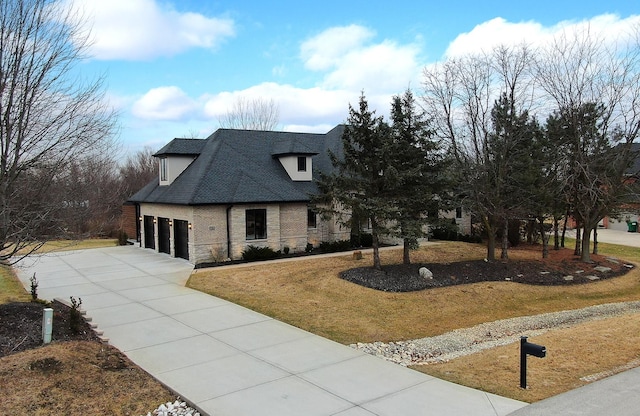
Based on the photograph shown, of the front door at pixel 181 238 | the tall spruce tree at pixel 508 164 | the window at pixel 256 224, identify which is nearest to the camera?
the tall spruce tree at pixel 508 164

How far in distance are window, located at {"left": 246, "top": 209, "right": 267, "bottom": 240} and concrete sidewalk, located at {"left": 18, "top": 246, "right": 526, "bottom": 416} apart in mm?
7197

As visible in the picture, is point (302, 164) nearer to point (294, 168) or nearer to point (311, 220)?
point (294, 168)

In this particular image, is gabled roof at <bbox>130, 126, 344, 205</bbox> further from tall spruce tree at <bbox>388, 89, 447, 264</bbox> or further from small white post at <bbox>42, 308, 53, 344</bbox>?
small white post at <bbox>42, 308, 53, 344</bbox>

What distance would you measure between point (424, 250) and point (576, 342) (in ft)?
46.2

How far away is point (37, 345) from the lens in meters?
8.77

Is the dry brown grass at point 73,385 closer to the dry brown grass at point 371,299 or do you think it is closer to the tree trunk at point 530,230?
the dry brown grass at point 371,299

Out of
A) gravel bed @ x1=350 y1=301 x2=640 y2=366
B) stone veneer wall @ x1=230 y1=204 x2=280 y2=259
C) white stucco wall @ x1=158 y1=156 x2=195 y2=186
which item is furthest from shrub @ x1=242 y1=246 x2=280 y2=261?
gravel bed @ x1=350 y1=301 x2=640 y2=366

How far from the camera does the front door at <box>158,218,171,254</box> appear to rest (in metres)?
24.1

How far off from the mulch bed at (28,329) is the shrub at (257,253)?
10.3 m

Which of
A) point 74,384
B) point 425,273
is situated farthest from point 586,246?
point 74,384

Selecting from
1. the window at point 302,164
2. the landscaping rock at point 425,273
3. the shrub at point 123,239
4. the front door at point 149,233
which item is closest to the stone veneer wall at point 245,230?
the window at point 302,164

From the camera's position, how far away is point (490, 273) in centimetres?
1812

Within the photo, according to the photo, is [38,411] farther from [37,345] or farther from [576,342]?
[576,342]

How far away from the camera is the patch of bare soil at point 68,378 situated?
6645 millimetres
